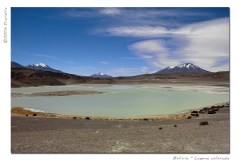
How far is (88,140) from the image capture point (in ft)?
15.5

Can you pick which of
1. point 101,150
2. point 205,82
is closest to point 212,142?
point 101,150

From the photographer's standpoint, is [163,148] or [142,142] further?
[142,142]

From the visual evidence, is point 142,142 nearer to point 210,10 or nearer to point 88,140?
point 88,140
